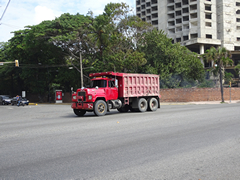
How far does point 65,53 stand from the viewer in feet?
136

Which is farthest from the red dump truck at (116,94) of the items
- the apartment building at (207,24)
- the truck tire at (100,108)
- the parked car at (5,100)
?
the apartment building at (207,24)

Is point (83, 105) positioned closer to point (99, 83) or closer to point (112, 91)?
point (99, 83)

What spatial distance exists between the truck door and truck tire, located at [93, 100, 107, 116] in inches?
31.1

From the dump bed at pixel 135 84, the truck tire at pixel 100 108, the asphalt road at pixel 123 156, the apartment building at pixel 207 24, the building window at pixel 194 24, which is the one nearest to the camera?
the asphalt road at pixel 123 156

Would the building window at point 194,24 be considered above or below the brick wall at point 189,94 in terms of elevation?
above

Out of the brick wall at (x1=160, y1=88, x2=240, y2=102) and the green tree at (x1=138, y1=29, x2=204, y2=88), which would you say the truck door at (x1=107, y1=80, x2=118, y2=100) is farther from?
the brick wall at (x1=160, y1=88, x2=240, y2=102)

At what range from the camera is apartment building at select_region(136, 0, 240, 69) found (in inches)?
2697

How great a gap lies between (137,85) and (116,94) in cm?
198

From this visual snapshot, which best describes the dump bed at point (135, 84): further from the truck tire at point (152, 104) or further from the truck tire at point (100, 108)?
the truck tire at point (100, 108)

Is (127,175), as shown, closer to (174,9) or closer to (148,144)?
(148,144)

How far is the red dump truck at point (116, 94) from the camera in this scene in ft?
52.0

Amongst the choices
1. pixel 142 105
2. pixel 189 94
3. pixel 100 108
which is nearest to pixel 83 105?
pixel 100 108

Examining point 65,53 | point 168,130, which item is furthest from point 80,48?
point 168,130

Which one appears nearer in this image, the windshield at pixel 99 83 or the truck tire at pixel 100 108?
the truck tire at pixel 100 108
